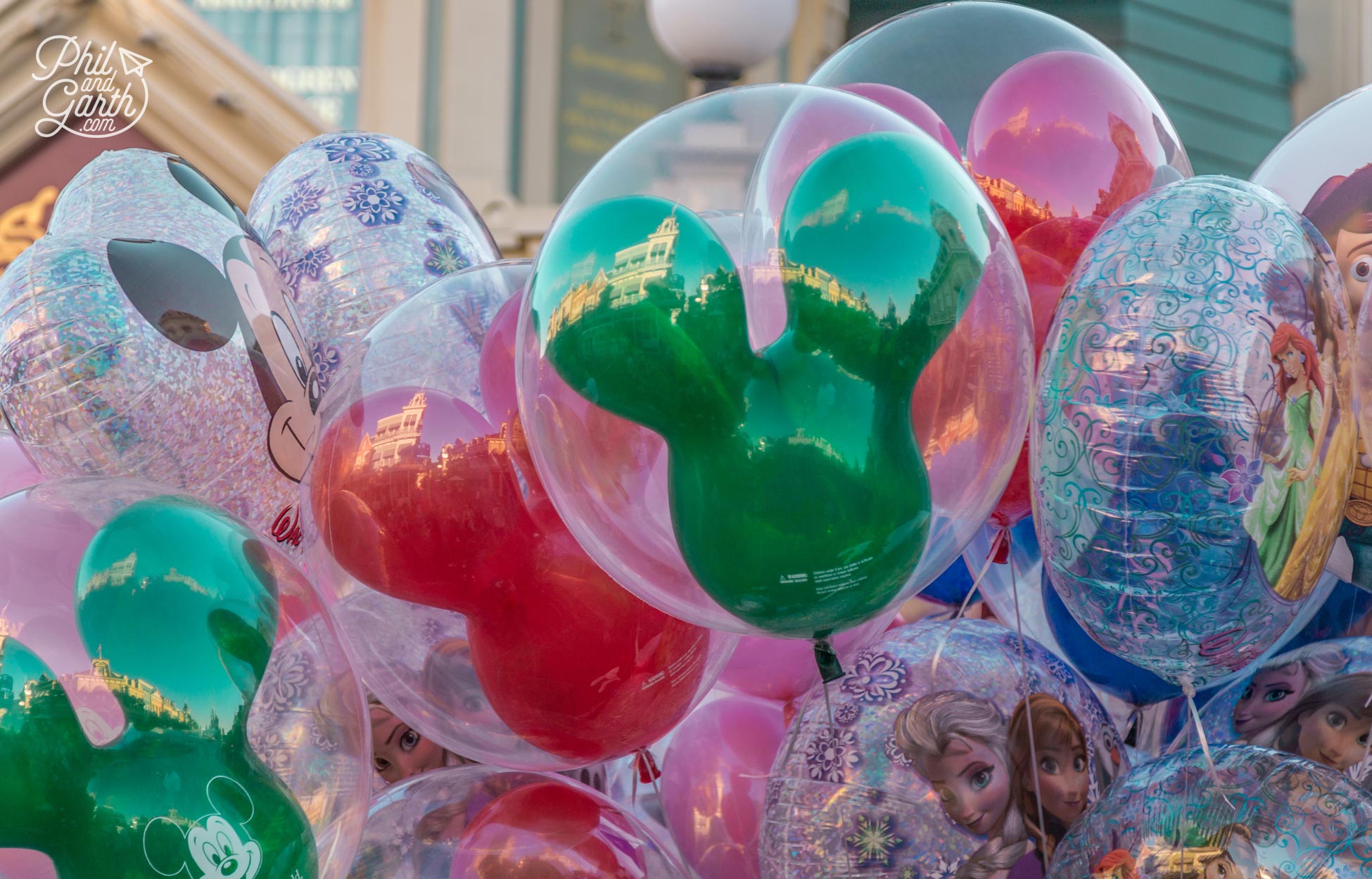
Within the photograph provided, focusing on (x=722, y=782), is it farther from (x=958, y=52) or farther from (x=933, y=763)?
(x=958, y=52)

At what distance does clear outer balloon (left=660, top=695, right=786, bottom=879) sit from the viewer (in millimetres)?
1961

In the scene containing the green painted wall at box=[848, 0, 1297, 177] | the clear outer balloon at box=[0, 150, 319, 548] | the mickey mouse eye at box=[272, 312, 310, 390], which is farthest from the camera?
the green painted wall at box=[848, 0, 1297, 177]

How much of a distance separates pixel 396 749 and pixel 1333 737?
3.92ft

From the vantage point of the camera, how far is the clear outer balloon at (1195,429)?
141 cm

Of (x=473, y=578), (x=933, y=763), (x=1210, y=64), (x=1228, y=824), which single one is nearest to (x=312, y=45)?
(x=1210, y=64)

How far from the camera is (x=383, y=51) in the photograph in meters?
6.60

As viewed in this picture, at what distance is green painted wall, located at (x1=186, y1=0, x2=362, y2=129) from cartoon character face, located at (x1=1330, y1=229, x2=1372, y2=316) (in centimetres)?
553

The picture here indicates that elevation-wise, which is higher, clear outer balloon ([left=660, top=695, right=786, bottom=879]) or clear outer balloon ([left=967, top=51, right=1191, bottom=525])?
clear outer balloon ([left=967, top=51, right=1191, bottom=525])

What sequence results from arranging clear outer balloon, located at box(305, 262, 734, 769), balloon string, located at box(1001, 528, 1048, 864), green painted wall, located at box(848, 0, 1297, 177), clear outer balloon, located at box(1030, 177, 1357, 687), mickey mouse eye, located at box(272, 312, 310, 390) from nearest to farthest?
clear outer balloon, located at box(1030, 177, 1357, 687) < clear outer balloon, located at box(305, 262, 734, 769) < balloon string, located at box(1001, 528, 1048, 864) < mickey mouse eye, located at box(272, 312, 310, 390) < green painted wall, located at box(848, 0, 1297, 177)

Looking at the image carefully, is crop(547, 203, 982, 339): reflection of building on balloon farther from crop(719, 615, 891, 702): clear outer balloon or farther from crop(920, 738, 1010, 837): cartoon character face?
crop(719, 615, 891, 702): clear outer balloon

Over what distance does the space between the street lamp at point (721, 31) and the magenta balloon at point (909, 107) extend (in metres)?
1.61

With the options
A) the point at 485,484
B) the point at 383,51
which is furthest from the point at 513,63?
the point at 485,484

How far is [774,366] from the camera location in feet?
4.30

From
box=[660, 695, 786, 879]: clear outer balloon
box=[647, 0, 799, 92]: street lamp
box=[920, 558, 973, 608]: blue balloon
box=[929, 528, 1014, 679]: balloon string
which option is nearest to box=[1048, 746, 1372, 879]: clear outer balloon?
box=[929, 528, 1014, 679]: balloon string
